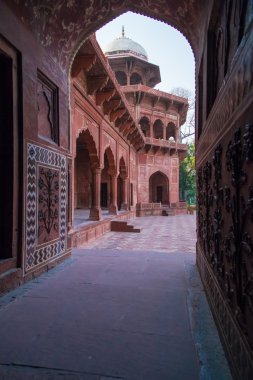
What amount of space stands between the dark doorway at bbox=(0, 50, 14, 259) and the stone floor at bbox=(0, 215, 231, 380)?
564mm

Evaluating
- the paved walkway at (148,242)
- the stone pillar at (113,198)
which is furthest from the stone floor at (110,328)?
the stone pillar at (113,198)

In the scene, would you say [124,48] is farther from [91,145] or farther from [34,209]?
[34,209]

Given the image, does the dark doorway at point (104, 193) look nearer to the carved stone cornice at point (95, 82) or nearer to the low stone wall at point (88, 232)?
the low stone wall at point (88, 232)

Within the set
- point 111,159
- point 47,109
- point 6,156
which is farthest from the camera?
point 111,159

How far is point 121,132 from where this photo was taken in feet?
48.0

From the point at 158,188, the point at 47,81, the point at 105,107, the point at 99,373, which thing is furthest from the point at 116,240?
the point at 158,188

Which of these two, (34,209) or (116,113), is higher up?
(116,113)

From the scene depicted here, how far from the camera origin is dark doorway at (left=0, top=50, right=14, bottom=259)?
3.12 meters

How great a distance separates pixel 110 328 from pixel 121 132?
42.5ft

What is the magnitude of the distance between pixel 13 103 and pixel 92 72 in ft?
18.4

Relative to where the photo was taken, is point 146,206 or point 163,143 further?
point 163,143

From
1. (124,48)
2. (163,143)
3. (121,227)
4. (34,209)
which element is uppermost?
(124,48)

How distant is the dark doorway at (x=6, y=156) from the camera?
312 centimetres


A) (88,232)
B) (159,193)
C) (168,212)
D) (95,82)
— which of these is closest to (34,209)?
(88,232)
